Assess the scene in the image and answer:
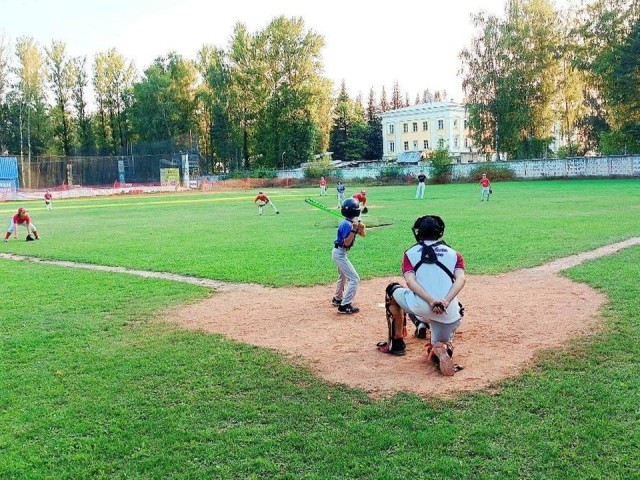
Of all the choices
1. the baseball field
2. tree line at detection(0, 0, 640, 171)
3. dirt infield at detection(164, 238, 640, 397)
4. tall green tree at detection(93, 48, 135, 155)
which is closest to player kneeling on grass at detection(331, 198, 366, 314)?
dirt infield at detection(164, 238, 640, 397)

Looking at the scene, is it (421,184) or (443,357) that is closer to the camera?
(443,357)

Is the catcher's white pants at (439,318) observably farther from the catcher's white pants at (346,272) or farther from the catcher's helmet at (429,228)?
the catcher's white pants at (346,272)

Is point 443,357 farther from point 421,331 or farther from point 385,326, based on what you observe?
point 385,326

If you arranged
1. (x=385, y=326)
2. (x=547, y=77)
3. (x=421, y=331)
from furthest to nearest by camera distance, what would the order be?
(x=547, y=77) < (x=385, y=326) < (x=421, y=331)

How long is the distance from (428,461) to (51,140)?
8541 cm

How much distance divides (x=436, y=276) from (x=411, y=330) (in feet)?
5.65

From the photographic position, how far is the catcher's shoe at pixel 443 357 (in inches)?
224

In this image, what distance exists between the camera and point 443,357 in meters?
5.77

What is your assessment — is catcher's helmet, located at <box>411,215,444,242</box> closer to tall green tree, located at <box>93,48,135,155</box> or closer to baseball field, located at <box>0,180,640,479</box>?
baseball field, located at <box>0,180,640,479</box>

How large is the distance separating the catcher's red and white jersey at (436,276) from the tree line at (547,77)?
51.8 metres

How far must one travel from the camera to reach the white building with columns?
9314 centimetres

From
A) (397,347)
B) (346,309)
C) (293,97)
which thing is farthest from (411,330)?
(293,97)

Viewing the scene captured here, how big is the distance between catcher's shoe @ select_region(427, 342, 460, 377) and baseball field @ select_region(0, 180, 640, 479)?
115mm

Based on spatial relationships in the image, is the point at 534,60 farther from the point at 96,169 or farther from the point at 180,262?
the point at 180,262
